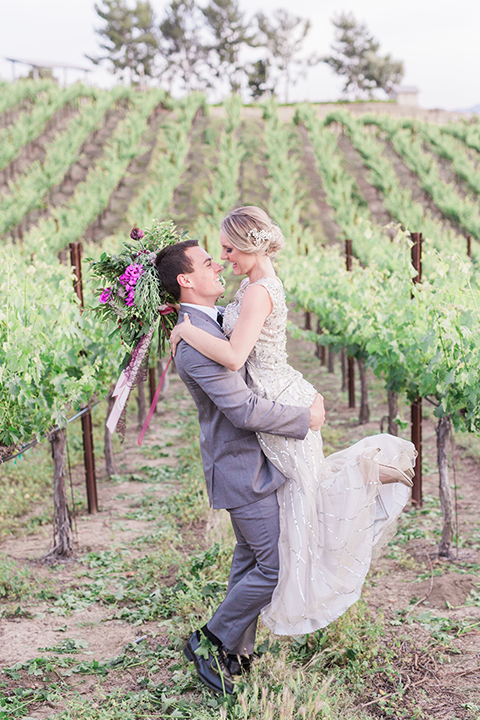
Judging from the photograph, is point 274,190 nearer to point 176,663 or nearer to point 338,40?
point 176,663

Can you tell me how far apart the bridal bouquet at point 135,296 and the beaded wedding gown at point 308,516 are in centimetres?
31

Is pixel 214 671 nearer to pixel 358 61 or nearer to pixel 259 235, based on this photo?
pixel 259 235

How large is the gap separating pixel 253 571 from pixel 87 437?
2.85 meters

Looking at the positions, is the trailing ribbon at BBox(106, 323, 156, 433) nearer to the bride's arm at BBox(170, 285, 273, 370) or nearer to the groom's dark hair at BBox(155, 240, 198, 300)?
the groom's dark hair at BBox(155, 240, 198, 300)

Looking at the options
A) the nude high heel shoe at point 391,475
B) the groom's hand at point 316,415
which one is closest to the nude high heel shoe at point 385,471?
the nude high heel shoe at point 391,475

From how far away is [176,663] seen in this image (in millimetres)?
2980

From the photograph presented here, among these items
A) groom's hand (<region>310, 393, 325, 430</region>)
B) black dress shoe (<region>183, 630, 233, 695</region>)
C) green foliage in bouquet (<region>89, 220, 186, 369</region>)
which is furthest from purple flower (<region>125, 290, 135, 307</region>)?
black dress shoe (<region>183, 630, 233, 695</region>)

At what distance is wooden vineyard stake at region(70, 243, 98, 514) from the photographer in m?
4.81

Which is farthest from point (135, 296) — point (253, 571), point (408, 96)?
point (408, 96)

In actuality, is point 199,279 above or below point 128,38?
below

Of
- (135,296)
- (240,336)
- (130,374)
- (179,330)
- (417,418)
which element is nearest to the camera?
(240,336)

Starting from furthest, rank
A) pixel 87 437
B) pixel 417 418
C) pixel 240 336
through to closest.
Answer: pixel 87 437, pixel 417 418, pixel 240 336

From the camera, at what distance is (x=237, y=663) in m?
2.68

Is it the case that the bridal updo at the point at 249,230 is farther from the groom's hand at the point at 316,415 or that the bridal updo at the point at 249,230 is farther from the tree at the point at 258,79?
the tree at the point at 258,79
